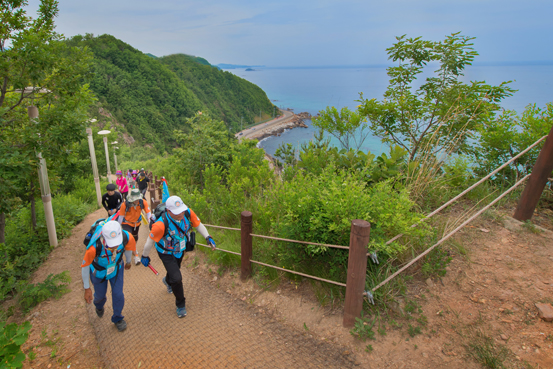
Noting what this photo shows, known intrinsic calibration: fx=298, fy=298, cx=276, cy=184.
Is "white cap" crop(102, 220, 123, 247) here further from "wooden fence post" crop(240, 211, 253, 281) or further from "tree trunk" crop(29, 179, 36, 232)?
"tree trunk" crop(29, 179, 36, 232)

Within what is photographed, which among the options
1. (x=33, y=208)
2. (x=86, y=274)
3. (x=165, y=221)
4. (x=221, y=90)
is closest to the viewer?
(x=86, y=274)

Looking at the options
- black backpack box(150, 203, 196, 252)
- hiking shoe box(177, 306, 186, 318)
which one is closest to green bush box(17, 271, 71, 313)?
hiking shoe box(177, 306, 186, 318)

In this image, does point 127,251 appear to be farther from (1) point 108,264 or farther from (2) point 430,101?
(2) point 430,101

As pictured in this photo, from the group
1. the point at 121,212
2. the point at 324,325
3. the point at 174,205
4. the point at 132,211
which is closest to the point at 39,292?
the point at 121,212

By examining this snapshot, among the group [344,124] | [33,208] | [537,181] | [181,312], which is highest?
[344,124]

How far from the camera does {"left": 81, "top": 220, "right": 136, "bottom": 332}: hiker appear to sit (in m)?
3.37

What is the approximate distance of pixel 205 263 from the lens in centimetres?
535

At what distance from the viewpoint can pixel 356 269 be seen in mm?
3014

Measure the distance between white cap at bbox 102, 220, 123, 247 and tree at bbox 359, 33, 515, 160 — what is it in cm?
526

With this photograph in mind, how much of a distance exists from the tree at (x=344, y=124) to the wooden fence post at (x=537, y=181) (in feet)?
9.75

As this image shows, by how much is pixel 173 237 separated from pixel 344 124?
4.67 meters

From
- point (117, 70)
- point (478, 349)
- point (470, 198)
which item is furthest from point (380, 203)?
point (117, 70)

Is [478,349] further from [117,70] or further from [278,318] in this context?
[117,70]

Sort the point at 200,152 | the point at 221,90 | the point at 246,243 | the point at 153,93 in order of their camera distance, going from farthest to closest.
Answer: the point at 221,90 → the point at 153,93 → the point at 200,152 → the point at 246,243
